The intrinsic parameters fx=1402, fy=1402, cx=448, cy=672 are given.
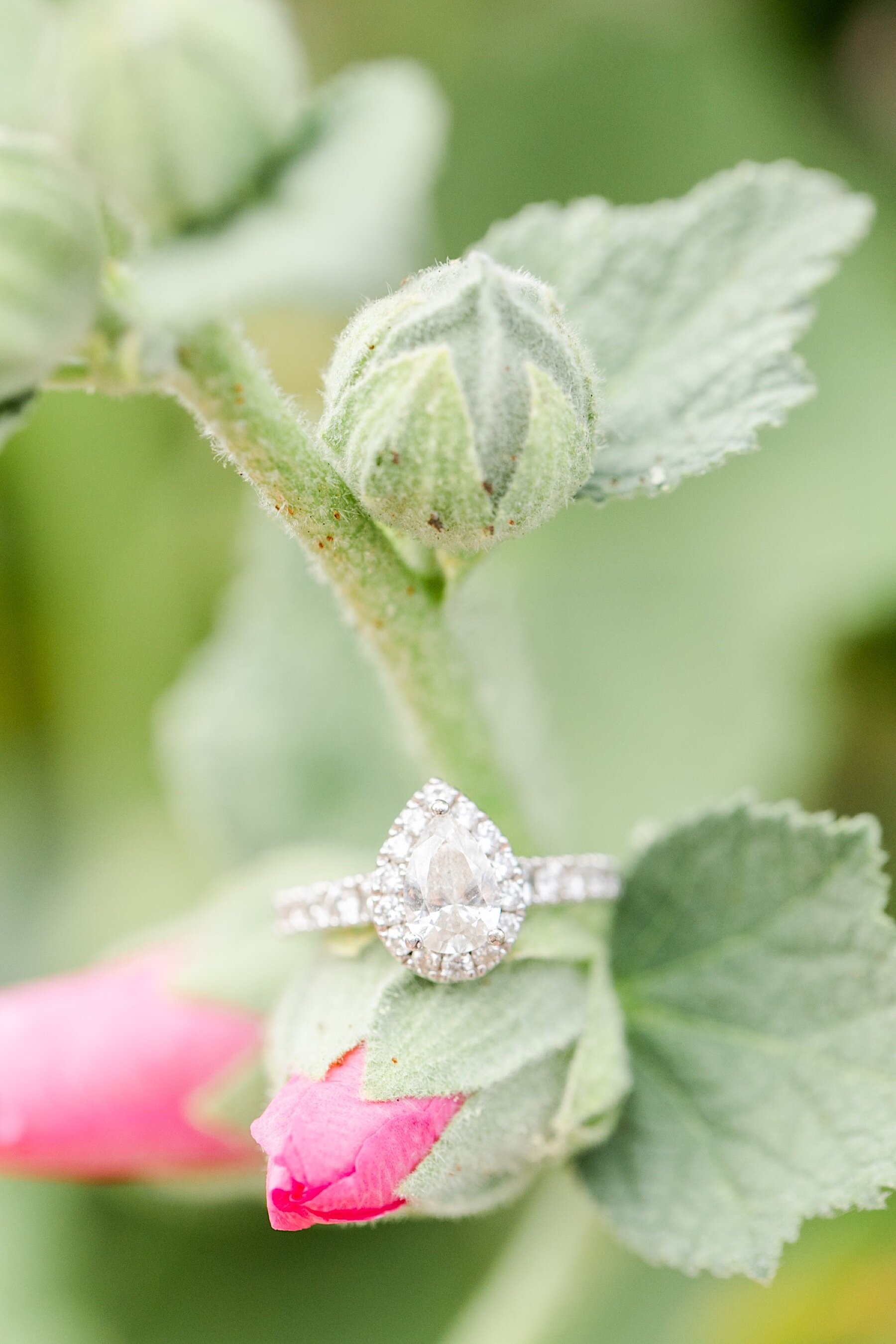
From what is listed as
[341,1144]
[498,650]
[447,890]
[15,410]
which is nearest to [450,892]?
[447,890]

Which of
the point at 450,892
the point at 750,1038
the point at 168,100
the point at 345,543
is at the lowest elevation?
the point at 750,1038

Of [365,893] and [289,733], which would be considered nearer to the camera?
[365,893]

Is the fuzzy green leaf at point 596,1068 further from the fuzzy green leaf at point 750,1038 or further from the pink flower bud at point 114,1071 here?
the pink flower bud at point 114,1071

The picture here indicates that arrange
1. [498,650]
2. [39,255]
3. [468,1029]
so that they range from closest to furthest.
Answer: [39,255] < [468,1029] < [498,650]

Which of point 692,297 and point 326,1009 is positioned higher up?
point 692,297

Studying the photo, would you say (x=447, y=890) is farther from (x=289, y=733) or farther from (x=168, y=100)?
(x=289, y=733)

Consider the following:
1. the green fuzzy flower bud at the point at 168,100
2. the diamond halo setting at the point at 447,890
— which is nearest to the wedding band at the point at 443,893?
the diamond halo setting at the point at 447,890
